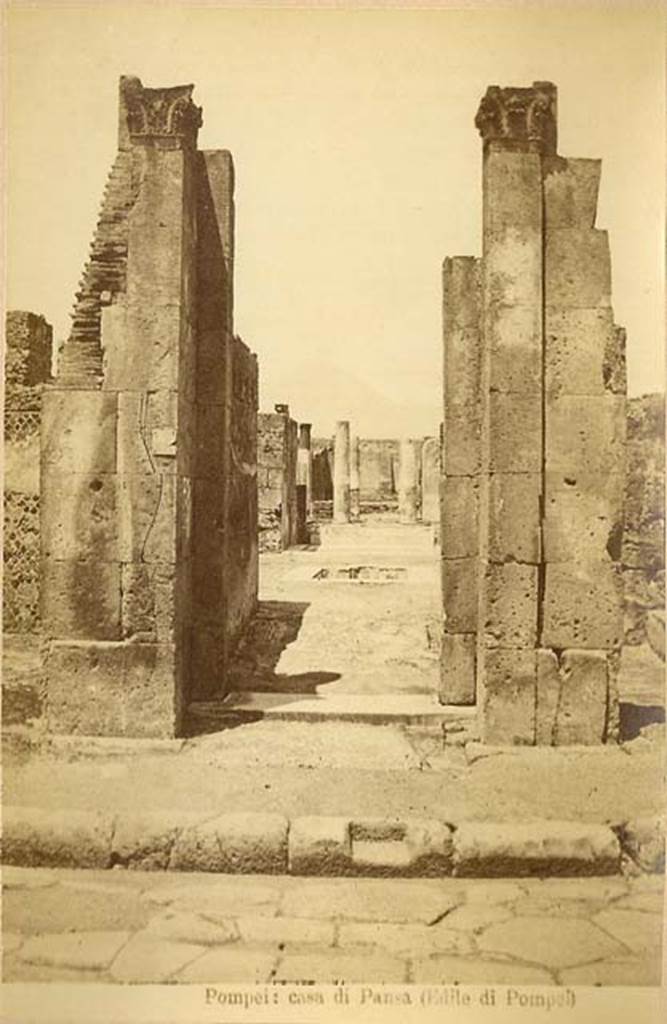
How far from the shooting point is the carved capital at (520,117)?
5188mm

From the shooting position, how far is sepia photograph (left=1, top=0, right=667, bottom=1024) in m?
4.22

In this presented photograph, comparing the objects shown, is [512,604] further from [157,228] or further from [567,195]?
[157,228]

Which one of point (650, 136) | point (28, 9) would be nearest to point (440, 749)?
point (650, 136)

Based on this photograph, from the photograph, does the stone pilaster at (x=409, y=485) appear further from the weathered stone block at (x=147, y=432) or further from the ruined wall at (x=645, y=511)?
the weathered stone block at (x=147, y=432)

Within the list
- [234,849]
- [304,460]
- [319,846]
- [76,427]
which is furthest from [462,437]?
[304,460]

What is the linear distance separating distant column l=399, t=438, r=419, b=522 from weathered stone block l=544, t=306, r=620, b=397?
80.1 feet

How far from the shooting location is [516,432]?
5707 millimetres

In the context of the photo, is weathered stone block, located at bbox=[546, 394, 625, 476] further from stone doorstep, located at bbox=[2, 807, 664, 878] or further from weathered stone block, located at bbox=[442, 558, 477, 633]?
stone doorstep, located at bbox=[2, 807, 664, 878]

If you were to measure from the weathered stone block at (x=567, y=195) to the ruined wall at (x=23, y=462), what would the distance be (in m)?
3.50

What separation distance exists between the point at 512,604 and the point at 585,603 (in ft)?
1.58

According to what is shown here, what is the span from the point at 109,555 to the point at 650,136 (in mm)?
4144

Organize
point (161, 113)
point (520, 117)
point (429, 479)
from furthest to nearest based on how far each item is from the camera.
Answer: point (429, 479)
point (161, 113)
point (520, 117)

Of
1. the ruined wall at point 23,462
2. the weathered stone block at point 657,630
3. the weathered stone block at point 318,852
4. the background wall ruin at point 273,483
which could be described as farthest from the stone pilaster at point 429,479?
the weathered stone block at point 318,852

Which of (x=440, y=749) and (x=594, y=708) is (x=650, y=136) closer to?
(x=594, y=708)
